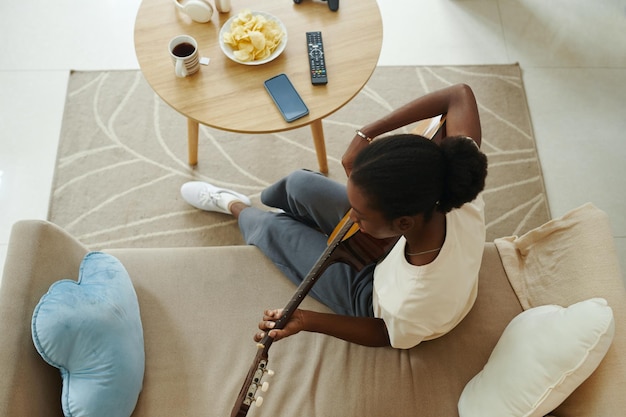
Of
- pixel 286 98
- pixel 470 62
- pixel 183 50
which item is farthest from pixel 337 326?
pixel 470 62

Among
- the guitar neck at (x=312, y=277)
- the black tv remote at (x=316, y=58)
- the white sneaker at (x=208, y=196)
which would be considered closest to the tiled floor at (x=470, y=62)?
the white sneaker at (x=208, y=196)

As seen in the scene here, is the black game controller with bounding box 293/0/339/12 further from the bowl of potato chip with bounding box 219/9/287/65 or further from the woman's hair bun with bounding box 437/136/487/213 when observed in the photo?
the woman's hair bun with bounding box 437/136/487/213

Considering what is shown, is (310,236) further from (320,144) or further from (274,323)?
(320,144)

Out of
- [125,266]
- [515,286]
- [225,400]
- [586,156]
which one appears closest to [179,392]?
[225,400]

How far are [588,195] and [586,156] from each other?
188 mm

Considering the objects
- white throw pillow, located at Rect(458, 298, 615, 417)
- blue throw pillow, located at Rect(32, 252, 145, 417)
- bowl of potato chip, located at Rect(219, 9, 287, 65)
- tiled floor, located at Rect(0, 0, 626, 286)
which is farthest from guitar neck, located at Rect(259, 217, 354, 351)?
tiled floor, located at Rect(0, 0, 626, 286)

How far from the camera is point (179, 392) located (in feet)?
4.33

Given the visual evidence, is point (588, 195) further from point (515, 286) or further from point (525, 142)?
point (515, 286)

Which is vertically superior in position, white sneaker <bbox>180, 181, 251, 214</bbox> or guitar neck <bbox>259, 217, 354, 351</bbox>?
guitar neck <bbox>259, 217, 354, 351</bbox>

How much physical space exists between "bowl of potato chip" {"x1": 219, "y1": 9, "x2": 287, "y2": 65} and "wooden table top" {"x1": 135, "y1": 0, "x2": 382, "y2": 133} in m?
0.03

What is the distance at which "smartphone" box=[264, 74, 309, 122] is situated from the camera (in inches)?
61.9

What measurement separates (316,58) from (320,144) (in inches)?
14.9

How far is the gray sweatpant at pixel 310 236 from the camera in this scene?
1.41 meters

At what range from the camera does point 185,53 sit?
1607 millimetres
